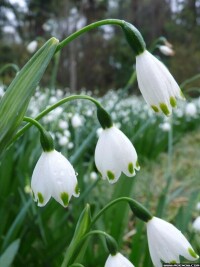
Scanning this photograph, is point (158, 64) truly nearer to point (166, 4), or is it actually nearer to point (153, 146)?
point (153, 146)

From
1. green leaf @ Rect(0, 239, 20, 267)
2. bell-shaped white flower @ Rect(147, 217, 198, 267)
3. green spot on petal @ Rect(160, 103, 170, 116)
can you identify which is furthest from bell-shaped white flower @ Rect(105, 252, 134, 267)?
green leaf @ Rect(0, 239, 20, 267)

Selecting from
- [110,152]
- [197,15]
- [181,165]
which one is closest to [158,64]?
[110,152]

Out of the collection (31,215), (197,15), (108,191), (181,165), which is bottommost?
(197,15)

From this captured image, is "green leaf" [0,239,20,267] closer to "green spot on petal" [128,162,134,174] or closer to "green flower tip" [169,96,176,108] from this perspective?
"green spot on petal" [128,162,134,174]

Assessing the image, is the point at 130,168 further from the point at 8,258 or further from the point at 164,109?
the point at 8,258

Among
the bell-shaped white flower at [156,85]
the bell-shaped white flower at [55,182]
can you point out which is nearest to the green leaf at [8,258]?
the bell-shaped white flower at [55,182]

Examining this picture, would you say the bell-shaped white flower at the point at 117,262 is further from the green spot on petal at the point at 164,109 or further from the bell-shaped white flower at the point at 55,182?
the green spot on petal at the point at 164,109
